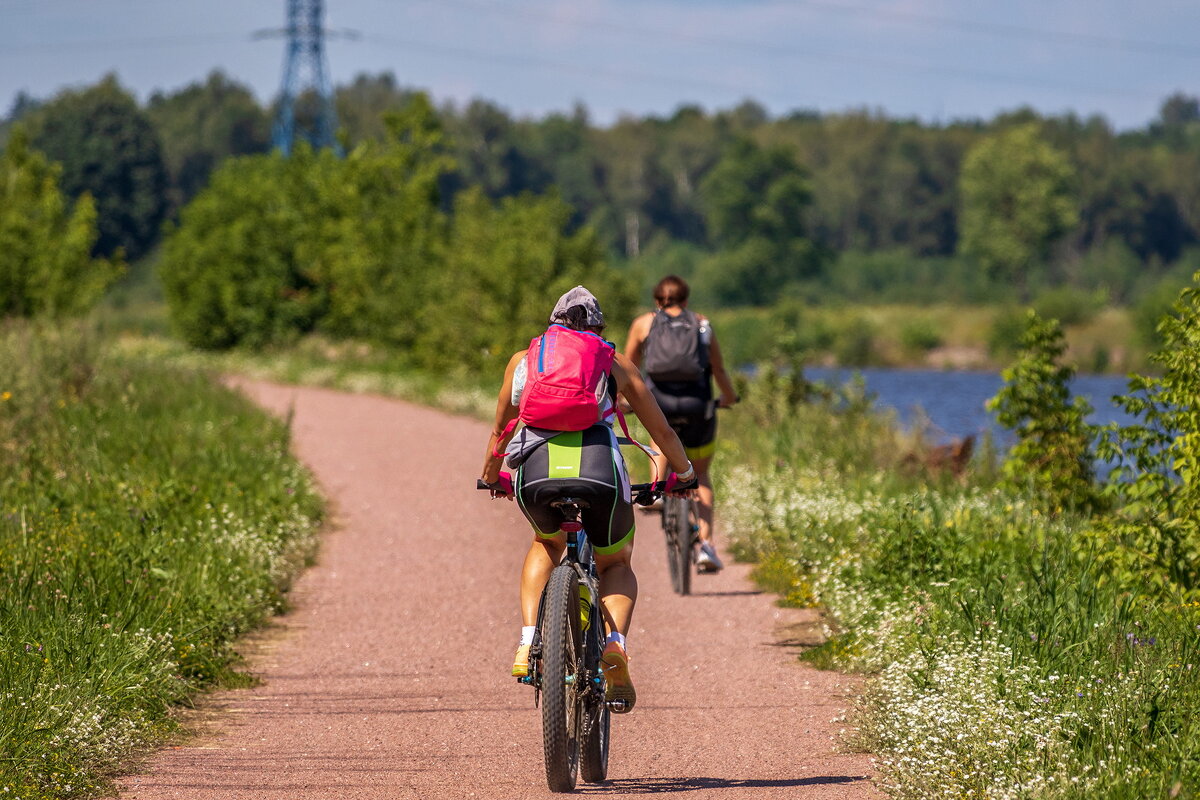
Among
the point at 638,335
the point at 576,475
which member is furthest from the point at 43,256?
the point at 576,475

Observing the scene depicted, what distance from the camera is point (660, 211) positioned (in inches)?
4678

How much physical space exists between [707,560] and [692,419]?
0.91m

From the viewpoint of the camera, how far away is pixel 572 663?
4906mm

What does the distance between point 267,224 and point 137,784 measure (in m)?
39.9

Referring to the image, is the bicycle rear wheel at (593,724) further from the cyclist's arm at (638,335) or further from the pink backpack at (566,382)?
the cyclist's arm at (638,335)

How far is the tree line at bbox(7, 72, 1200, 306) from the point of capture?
9362 cm

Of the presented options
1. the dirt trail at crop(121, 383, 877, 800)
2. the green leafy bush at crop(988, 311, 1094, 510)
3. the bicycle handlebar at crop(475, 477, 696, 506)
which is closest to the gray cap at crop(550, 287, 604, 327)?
the bicycle handlebar at crop(475, 477, 696, 506)

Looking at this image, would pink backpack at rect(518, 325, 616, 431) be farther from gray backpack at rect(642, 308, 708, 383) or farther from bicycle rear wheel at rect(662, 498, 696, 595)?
bicycle rear wheel at rect(662, 498, 696, 595)

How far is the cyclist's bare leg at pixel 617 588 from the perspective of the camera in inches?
205

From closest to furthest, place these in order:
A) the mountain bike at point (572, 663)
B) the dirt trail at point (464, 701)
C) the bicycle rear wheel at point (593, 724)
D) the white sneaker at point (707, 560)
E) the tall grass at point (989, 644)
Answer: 1. the tall grass at point (989, 644)
2. the mountain bike at point (572, 663)
3. the bicycle rear wheel at point (593, 724)
4. the dirt trail at point (464, 701)
5. the white sneaker at point (707, 560)

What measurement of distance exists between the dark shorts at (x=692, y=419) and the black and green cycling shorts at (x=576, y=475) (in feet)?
12.8

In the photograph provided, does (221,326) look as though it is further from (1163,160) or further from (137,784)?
(1163,160)

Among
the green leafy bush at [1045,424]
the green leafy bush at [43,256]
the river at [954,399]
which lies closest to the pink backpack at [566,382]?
the green leafy bush at [1045,424]

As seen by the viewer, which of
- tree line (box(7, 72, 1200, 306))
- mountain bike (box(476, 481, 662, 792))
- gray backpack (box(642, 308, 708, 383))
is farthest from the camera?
tree line (box(7, 72, 1200, 306))
